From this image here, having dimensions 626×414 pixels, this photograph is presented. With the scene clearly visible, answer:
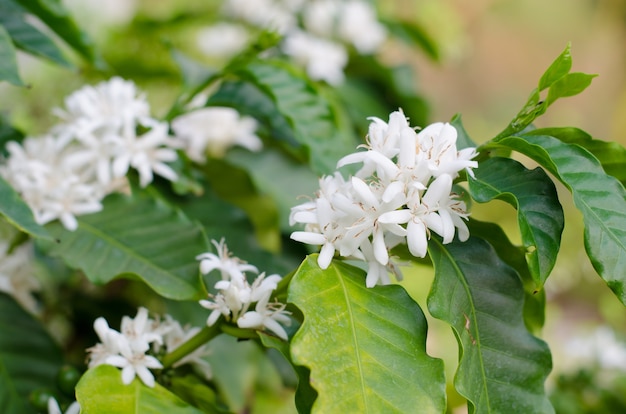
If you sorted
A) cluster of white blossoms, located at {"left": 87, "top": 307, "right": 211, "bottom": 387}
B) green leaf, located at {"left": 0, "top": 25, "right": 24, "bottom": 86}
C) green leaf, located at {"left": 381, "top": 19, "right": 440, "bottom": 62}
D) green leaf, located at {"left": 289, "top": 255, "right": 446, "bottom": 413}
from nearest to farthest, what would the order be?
green leaf, located at {"left": 289, "top": 255, "right": 446, "bottom": 413} < cluster of white blossoms, located at {"left": 87, "top": 307, "right": 211, "bottom": 387} < green leaf, located at {"left": 0, "top": 25, "right": 24, "bottom": 86} < green leaf, located at {"left": 381, "top": 19, "right": 440, "bottom": 62}

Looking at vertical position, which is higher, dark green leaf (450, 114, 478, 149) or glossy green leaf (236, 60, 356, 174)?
dark green leaf (450, 114, 478, 149)

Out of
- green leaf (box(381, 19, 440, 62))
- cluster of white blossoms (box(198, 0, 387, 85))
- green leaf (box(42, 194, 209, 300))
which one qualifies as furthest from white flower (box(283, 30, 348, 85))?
green leaf (box(42, 194, 209, 300))

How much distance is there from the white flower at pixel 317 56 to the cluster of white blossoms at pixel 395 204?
2.30 feet

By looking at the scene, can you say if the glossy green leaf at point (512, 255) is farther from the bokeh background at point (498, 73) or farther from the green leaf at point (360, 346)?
the bokeh background at point (498, 73)

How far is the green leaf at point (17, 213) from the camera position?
57 cm

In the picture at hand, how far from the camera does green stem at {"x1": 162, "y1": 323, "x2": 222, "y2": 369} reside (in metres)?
0.55

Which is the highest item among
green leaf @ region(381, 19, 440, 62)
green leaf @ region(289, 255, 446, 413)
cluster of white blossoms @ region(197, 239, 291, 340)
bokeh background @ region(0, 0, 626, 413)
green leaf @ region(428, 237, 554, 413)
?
green leaf @ region(428, 237, 554, 413)

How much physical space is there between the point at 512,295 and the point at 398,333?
11 cm

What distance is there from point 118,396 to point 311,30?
1032mm

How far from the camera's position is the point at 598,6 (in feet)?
13.7

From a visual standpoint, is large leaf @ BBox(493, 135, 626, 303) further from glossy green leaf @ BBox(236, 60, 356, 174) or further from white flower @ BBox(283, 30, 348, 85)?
white flower @ BBox(283, 30, 348, 85)

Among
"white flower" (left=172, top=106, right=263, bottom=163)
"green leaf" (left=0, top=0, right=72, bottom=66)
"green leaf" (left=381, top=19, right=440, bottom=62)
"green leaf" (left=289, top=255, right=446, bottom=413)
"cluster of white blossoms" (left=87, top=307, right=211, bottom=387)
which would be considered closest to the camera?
"green leaf" (left=289, top=255, right=446, bottom=413)

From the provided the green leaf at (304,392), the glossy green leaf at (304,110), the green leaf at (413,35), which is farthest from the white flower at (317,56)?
the green leaf at (304,392)

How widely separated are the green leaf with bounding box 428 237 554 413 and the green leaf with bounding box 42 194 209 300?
0.74 feet
